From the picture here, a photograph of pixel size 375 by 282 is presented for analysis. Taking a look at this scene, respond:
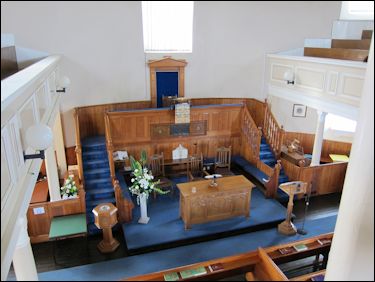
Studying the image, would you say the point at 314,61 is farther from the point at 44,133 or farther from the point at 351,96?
the point at 44,133

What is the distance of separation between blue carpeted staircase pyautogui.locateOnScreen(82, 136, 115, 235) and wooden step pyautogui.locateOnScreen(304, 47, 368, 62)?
694cm

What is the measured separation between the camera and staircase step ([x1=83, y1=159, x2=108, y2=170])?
856 cm

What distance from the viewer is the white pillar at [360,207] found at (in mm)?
2104

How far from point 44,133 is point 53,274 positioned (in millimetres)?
2875

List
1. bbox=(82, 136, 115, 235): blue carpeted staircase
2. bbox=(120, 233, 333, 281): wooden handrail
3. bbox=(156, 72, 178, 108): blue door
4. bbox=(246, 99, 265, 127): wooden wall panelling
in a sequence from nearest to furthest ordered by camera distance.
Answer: bbox=(120, 233, 333, 281): wooden handrail
bbox=(82, 136, 115, 235): blue carpeted staircase
bbox=(156, 72, 178, 108): blue door
bbox=(246, 99, 265, 127): wooden wall panelling

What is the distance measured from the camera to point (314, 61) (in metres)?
8.26

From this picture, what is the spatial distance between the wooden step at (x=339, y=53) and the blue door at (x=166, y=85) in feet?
14.3

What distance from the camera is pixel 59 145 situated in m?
8.77

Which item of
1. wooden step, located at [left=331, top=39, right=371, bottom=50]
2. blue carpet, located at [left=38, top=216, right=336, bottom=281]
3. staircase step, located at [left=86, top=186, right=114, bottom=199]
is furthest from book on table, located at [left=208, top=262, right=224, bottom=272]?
wooden step, located at [left=331, top=39, right=371, bottom=50]

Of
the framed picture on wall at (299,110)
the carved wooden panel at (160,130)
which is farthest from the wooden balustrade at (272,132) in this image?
the carved wooden panel at (160,130)

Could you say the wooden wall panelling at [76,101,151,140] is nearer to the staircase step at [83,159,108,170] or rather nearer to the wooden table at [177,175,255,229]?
the staircase step at [83,159,108,170]

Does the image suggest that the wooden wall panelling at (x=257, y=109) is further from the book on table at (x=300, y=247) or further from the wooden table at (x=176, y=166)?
the book on table at (x=300, y=247)

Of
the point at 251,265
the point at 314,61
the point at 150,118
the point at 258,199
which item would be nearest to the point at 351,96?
the point at 314,61

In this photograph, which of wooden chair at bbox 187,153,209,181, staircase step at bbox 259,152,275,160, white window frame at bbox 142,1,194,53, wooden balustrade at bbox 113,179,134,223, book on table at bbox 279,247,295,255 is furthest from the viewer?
staircase step at bbox 259,152,275,160
